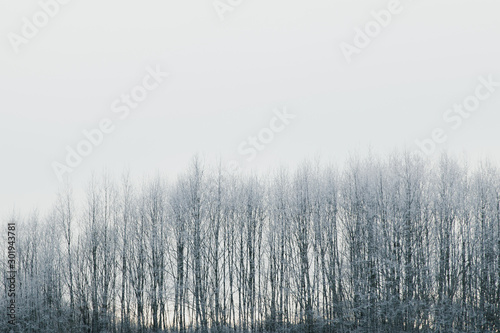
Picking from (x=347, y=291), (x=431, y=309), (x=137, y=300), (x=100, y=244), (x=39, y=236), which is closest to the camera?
(x=431, y=309)

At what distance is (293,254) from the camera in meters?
33.7

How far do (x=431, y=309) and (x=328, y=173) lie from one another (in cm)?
1084

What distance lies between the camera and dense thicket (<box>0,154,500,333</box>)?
31.0 metres

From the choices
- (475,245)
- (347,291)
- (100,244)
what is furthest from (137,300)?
(475,245)

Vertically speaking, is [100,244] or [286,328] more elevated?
[100,244]

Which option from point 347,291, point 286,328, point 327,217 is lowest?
point 286,328

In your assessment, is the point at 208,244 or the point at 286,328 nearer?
the point at 286,328

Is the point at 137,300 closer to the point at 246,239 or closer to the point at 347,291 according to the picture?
the point at 246,239

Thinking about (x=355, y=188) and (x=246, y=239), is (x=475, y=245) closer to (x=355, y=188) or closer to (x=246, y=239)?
(x=355, y=188)

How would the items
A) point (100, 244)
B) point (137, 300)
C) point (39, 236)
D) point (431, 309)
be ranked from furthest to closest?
point (39, 236), point (100, 244), point (137, 300), point (431, 309)

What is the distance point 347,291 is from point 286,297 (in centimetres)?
369

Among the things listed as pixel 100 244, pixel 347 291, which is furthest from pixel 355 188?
pixel 100 244

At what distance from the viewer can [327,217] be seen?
34.4 m

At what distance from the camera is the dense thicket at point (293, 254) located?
1221 inches
